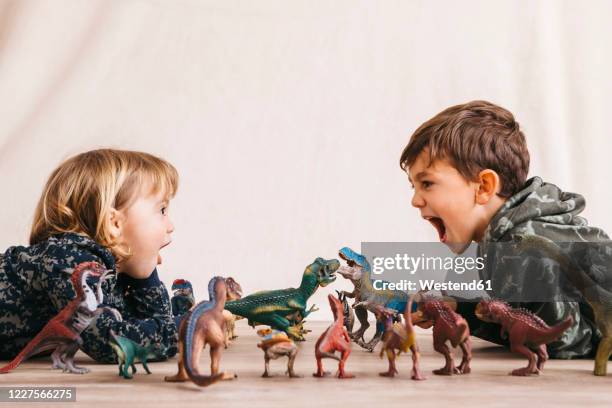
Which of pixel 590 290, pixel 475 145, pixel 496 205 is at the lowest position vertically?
pixel 590 290

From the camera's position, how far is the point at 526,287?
211 cm

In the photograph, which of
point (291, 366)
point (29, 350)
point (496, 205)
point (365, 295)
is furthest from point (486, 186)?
point (29, 350)

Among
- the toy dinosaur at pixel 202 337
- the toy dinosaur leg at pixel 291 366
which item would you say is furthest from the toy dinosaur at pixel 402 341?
the toy dinosaur at pixel 202 337

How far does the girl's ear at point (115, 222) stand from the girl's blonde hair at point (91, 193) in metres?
0.01

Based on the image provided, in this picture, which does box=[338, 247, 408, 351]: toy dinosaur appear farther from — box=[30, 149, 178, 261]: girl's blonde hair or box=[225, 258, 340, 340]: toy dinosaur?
box=[30, 149, 178, 261]: girl's blonde hair

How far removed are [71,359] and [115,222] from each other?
39 centimetres

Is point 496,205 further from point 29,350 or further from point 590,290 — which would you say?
point 29,350

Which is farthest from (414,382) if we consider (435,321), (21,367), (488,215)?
(21,367)

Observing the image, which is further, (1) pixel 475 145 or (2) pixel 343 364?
(1) pixel 475 145

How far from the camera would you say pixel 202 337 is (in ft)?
5.37


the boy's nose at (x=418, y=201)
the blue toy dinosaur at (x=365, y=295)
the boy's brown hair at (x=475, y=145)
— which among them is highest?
the boy's brown hair at (x=475, y=145)

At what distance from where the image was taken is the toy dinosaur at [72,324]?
1.81 metres

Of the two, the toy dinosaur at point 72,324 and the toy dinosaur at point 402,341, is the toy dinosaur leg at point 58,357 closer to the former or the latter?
the toy dinosaur at point 72,324

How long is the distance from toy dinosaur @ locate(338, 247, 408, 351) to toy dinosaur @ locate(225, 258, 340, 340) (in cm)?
5
